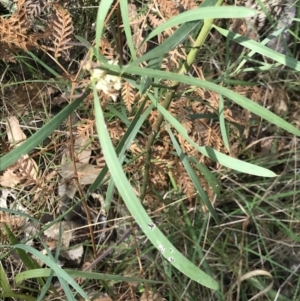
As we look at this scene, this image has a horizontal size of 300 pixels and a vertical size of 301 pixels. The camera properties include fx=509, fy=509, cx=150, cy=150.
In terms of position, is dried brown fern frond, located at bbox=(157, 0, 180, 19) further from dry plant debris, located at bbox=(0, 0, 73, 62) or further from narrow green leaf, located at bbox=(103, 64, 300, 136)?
narrow green leaf, located at bbox=(103, 64, 300, 136)

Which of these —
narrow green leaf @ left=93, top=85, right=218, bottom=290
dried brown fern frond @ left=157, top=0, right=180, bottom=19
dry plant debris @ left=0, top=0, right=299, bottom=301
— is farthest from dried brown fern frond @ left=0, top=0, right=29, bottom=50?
narrow green leaf @ left=93, top=85, right=218, bottom=290

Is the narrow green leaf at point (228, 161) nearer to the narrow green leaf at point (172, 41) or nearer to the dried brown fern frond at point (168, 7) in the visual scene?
the narrow green leaf at point (172, 41)

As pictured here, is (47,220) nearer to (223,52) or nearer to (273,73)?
(223,52)

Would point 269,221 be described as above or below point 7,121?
below

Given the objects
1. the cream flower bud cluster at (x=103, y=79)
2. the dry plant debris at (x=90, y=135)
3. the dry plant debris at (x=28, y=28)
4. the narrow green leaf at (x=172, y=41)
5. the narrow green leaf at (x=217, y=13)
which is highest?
→ the narrow green leaf at (x=217, y=13)

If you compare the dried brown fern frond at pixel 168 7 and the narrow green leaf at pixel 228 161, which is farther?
the dried brown fern frond at pixel 168 7

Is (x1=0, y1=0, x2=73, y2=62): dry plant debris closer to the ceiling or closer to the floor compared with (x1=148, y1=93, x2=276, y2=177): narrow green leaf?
closer to the ceiling

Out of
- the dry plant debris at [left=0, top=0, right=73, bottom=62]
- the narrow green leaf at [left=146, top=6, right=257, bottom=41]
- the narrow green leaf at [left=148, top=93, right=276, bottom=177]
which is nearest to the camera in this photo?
the narrow green leaf at [left=146, top=6, right=257, bottom=41]

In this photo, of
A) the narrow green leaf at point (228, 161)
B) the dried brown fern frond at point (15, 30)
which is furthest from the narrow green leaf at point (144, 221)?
the dried brown fern frond at point (15, 30)

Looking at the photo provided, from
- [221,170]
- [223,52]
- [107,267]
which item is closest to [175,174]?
[221,170]

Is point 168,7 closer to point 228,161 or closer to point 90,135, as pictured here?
point 90,135

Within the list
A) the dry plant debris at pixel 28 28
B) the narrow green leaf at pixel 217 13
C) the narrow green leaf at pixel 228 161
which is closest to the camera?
the narrow green leaf at pixel 217 13
